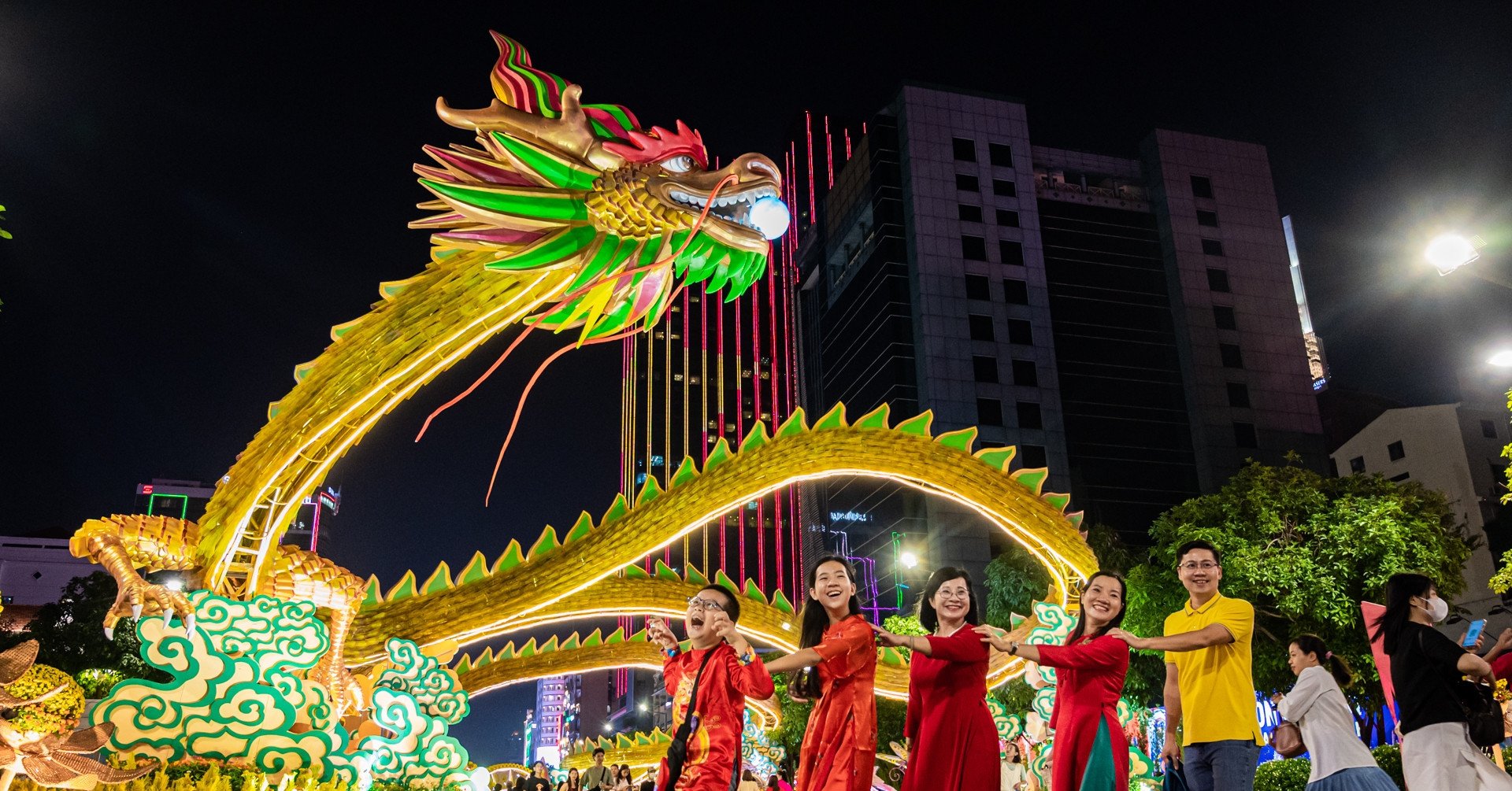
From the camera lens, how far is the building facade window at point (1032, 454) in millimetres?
36406

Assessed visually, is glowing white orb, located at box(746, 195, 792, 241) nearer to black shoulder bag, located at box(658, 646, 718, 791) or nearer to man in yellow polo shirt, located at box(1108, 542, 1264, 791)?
black shoulder bag, located at box(658, 646, 718, 791)

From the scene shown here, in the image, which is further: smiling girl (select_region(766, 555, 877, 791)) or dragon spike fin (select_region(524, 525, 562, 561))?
dragon spike fin (select_region(524, 525, 562, 561))

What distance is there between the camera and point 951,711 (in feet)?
14.6

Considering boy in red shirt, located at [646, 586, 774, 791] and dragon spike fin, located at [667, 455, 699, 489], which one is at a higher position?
dragon spike fin, located at [667, 455, 699, 489]

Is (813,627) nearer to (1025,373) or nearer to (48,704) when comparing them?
(48,704)

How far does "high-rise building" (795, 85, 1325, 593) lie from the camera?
37.6m

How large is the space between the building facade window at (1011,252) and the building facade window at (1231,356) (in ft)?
25.5

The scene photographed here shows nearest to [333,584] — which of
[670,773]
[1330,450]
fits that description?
[670,773]

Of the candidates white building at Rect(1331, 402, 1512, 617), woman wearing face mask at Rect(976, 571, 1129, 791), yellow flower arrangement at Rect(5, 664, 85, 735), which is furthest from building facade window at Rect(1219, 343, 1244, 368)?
yellow flower arrangement at Rect(5, 664, 85, 735)

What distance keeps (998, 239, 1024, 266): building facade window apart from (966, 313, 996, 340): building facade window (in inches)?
101

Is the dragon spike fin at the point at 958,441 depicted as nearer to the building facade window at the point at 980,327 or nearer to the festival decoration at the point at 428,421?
the festival decoration at the point at 428,421

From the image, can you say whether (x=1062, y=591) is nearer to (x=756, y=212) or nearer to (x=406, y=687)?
(x=756, y=212)

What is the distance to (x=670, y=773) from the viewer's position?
4.65 m

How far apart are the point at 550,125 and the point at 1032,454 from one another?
3040cm
